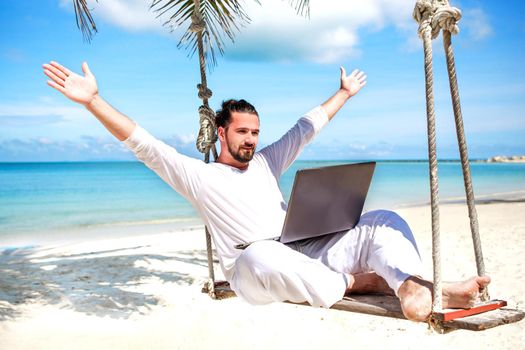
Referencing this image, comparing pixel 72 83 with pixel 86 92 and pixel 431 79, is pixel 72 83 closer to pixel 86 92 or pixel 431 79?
pixel 86 92

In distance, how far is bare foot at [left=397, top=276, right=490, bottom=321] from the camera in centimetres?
203

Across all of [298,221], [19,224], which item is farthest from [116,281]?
[19,224]

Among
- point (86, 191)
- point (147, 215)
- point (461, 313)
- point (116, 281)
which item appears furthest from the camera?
point (86, 191)

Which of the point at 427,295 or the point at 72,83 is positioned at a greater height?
the point at 72,83

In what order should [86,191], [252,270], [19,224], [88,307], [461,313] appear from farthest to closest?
[86,191] → [19,224] → [88,307] → [252,270] → [461,313]

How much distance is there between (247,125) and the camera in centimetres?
276

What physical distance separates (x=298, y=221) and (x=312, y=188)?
0.59 feet

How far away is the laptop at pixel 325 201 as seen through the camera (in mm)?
2320

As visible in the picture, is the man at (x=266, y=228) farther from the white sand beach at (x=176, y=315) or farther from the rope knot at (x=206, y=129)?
the white sand beach at (x=176, y=315)

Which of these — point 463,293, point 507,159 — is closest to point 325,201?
point 463,293

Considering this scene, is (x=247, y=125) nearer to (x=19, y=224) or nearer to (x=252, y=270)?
(x=252, y=270)

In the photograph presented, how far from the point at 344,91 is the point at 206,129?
0.90m

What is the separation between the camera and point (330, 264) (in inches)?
99.8

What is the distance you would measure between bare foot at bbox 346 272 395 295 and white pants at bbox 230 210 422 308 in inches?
1.6
